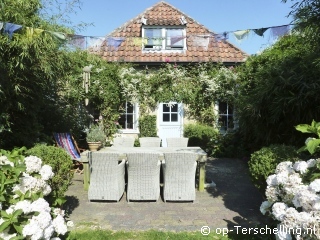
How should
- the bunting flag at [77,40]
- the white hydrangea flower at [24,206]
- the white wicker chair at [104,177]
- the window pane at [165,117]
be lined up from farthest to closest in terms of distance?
the window pane at [165,117] → the bunting flag at [77,40] → the white wicker chair at [104,177] → the white hydrangea flower at [24,206]

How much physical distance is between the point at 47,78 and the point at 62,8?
5.35 ft

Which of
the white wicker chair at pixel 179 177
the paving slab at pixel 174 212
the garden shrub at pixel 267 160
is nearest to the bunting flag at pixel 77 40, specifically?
the paving slab at pixel 174 212

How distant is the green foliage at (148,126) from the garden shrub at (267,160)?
22.3ft

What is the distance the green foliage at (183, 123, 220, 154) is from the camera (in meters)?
10.1

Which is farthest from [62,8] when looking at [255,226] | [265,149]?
[255,226]

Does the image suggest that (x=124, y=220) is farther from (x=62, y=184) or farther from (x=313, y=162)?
(x=313, y=162)

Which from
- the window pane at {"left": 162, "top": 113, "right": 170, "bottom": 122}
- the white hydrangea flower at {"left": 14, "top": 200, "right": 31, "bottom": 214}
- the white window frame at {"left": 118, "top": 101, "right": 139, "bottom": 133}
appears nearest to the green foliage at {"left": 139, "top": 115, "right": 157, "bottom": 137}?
the white window frame at {"left": 118, "top": 101, "right": 139, "bottom": 133}

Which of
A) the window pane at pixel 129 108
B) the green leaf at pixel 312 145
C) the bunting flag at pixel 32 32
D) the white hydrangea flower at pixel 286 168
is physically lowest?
the white hydrangea flower at pixel 286 168

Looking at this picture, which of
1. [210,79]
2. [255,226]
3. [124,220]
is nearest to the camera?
[255,226]

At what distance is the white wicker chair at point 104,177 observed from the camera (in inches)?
190

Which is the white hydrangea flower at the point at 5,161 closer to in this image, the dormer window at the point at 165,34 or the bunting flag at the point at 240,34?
the bunting flag at the point at 240,34

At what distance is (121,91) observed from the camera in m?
10.7

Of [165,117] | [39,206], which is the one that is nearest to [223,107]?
[165,117]

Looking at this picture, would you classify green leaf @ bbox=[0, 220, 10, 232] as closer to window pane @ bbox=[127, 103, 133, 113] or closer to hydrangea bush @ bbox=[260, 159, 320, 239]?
hydrangea bush @ bbox=[260, 159, 320, 239]
